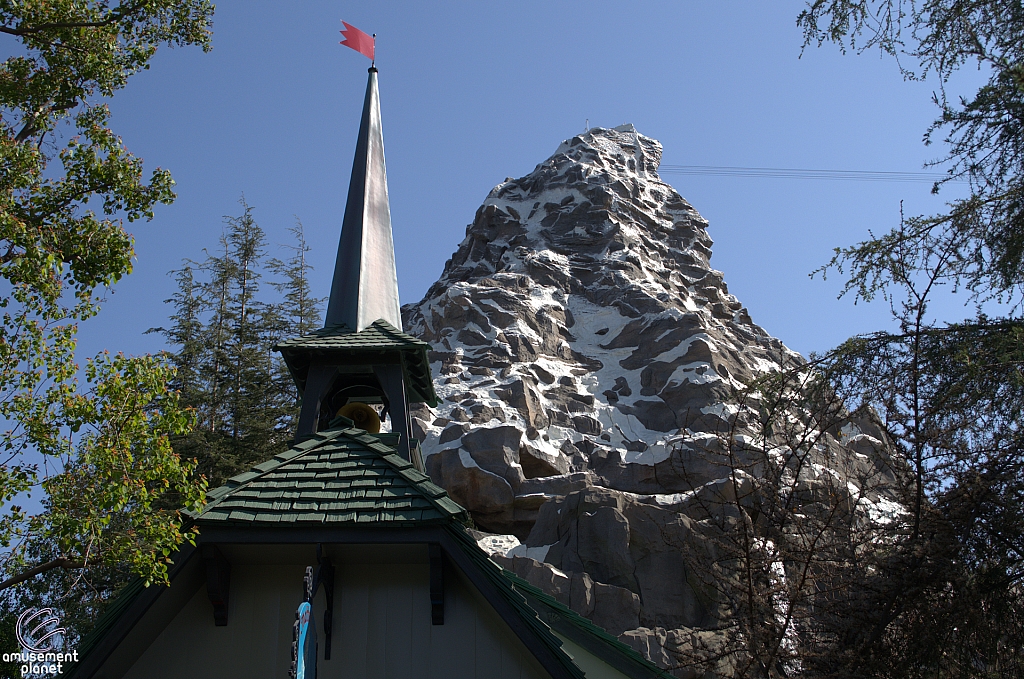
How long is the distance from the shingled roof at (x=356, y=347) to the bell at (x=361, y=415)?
1.41 ft

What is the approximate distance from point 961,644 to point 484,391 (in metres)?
46.0

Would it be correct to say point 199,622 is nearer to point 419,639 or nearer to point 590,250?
point 419,639

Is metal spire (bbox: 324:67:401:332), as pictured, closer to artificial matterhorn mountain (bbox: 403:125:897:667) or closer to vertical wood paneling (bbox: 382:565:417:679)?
vertical wood paneling (bbox: 382:565:417:679)

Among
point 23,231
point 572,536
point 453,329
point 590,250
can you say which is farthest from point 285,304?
point 590,250

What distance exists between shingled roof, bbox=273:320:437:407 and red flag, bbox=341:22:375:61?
4818 mm

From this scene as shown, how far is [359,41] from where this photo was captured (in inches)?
476

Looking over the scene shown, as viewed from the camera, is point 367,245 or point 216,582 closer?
point 216,582

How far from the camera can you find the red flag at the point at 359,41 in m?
12.0

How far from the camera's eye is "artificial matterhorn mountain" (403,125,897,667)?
3198 cm

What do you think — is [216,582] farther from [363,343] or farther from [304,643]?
[363,343]

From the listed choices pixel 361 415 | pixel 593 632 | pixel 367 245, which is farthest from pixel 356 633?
Result: pixel 367 245

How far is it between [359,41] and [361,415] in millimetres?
5962

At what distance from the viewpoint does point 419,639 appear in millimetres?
5727

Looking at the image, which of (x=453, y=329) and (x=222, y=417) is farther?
(x=453, y=329)
